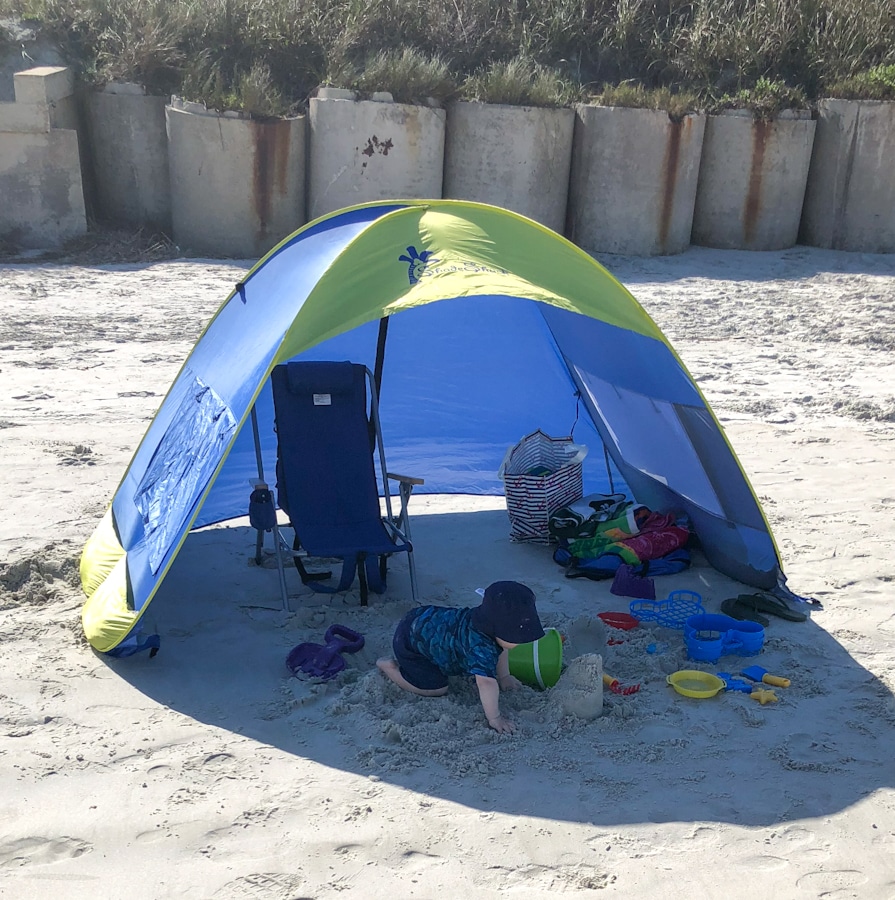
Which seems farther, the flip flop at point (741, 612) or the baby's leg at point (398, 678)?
the flip flop at point (741, 612)

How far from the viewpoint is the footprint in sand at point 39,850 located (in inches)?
116

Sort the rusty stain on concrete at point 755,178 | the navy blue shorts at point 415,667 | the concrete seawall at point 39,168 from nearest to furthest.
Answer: the navy blue shorts at point 415,667 → the concrete seawall at point 39,168 → the rusty stain on concrete at point 755,178

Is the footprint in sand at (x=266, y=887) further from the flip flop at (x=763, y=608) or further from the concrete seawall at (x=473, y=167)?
the concrete seawall at (x=473, y=167)

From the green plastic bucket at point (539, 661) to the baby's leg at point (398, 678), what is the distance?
0.29m

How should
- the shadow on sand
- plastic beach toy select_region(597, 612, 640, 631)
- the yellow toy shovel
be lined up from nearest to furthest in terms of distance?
the shadow on sand
the yellow toy shovel
plastic beach toy select_region(597, 612, 640, 631)

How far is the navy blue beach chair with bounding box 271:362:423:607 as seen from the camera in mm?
4812

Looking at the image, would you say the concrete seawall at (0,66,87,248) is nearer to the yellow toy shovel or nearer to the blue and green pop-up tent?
the blue and green pop-up tent

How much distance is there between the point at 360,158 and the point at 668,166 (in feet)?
11.0

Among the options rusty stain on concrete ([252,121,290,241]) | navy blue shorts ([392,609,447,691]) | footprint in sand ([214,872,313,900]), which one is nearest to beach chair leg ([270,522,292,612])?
navy blue shorts ([392,609,447,691])

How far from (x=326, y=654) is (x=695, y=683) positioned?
1428mm

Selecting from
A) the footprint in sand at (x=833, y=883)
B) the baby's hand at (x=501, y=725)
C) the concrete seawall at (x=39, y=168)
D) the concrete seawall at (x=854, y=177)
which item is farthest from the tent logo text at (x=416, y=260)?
the concrete seawall at (x=854, y=177)

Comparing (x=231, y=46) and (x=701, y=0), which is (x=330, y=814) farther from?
(x=701, y=0)

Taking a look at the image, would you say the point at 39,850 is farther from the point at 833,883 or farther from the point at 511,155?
the point at 511,155

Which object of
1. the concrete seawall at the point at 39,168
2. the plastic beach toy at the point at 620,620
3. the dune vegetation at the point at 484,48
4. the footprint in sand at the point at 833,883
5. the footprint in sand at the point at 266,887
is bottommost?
the plastic beach toy at the point at 620,620
